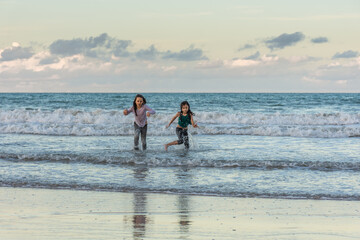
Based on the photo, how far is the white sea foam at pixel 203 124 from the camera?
20422 mm

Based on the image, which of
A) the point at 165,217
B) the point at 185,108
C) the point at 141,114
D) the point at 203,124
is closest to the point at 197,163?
the point at 185,108

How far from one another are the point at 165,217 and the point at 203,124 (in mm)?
19265

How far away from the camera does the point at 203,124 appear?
2552 cm

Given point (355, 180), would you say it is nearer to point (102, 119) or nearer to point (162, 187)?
point (162, 187)

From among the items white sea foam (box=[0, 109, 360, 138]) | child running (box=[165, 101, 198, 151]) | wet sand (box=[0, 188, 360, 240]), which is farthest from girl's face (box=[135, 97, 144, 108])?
white sea foam (box=[0, 109, 360, 138])

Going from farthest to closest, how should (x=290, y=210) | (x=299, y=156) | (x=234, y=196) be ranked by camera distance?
1. (x=299, y=156)
2. (x=234, y=196)
3. (x=290, y=210)

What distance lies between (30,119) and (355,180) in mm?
21847

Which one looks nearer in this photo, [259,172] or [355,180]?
[355,180]

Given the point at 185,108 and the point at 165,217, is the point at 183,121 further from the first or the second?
the point at 165,217

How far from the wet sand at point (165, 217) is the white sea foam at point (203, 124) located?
41.0 ft

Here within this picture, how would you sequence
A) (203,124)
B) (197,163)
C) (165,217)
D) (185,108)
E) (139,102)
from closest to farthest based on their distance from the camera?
1. (165,217)
2. (197,163)
3. (139,102)
4. (185,108)
5. (203,124)

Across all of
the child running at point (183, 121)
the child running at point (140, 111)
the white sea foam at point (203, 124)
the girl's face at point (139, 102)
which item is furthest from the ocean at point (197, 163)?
the girl's face at point (139, 102)

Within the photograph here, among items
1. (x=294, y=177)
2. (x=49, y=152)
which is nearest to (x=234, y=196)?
(x=294, y=177)

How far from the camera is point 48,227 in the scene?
568cm
